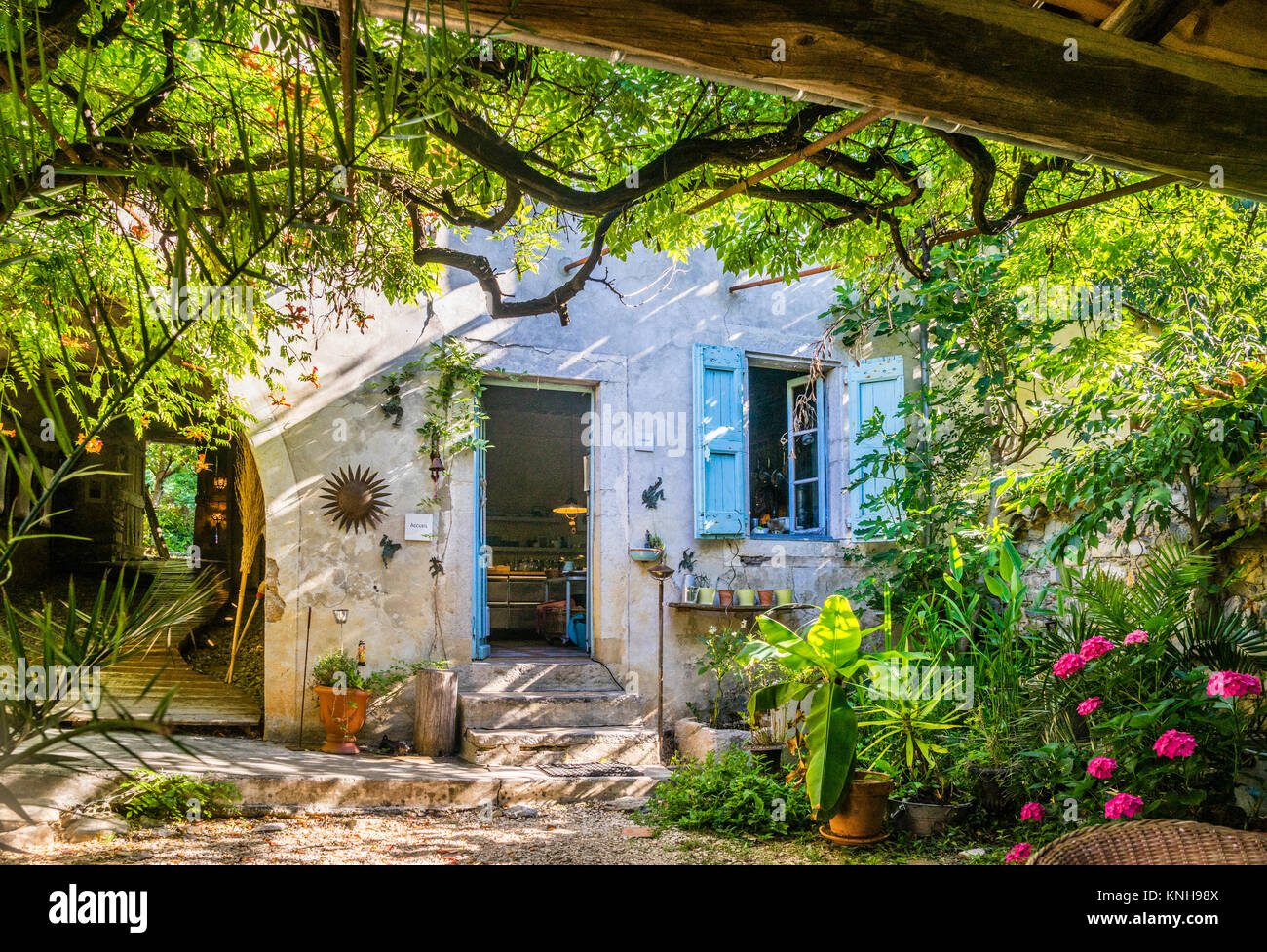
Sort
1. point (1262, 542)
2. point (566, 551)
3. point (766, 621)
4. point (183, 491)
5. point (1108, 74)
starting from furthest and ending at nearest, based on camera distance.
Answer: point (183, 491) < point (566, 551) < point (766, 621) < point (1262, 542) < point (1108, 74)

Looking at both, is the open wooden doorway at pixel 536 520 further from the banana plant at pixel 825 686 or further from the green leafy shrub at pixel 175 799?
the banana plant at pixel 825 686

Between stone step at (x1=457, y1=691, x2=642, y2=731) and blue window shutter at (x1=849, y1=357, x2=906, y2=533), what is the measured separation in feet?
8.13

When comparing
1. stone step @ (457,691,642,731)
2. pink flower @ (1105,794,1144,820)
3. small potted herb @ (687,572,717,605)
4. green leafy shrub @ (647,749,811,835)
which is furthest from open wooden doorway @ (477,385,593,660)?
pink flower @ (1105,794,1144,820)

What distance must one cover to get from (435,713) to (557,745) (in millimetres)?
838

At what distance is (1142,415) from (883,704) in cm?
190

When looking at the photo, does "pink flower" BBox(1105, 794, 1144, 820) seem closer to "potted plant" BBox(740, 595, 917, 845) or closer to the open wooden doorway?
"potted plant" BBox(740, 595, 917, 845)

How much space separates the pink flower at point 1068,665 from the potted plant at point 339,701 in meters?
4.18

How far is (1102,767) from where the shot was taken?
3467mm

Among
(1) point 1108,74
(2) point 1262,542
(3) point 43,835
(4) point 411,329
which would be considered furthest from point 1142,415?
(3) point 43,835

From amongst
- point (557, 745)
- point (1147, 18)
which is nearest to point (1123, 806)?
point (1147, 18)

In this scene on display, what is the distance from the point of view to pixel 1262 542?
3.97 metres

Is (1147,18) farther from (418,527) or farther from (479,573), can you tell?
(479,573)

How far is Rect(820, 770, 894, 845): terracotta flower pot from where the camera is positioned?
3.98 meters
